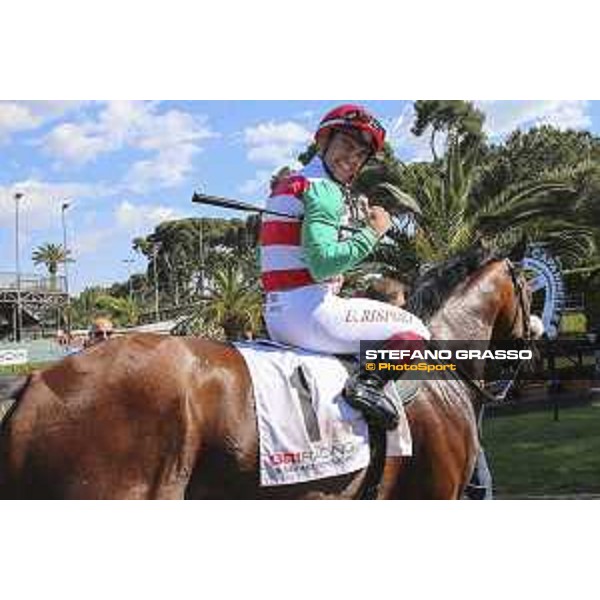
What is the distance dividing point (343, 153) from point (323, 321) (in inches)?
30.8

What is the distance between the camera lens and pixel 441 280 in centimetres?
473

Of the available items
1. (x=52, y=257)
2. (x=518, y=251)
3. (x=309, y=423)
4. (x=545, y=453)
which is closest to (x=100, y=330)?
(x=52, y=257)

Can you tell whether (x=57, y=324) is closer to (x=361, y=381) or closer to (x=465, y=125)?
(x=465, y=125)

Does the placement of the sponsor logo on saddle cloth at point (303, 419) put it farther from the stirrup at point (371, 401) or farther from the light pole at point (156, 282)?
the light pole at point (156, 282)

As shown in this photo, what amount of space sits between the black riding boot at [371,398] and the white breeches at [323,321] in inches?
7.1

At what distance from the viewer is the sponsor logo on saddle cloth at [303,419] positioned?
11.1 ft

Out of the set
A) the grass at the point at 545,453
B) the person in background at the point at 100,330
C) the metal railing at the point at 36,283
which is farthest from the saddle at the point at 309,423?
the metal railing at the point at 36,283

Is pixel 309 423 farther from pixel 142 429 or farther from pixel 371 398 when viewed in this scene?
pixel 142 429

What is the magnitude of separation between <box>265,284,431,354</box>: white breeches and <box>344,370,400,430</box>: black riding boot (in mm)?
179

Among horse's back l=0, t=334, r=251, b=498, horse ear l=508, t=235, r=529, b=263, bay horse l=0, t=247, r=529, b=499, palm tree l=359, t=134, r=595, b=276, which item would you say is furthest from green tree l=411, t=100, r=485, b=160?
horse's back l=0, t=334, r=251, b=498

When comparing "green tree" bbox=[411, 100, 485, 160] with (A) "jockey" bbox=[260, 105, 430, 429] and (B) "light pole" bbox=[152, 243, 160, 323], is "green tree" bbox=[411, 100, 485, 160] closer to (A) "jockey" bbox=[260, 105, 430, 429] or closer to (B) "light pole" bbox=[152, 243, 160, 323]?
(A) "jockey" bbox=[260, 105, 430, 429]

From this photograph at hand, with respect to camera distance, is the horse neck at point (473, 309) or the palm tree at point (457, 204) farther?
the palm tree at point (457, 204)

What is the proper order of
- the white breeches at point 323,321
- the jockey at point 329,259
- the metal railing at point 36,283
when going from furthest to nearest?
the metal railing at point 36,283 < the white breeches at point 323,321 < the jockey at point 329,259

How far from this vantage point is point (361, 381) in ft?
11.9
